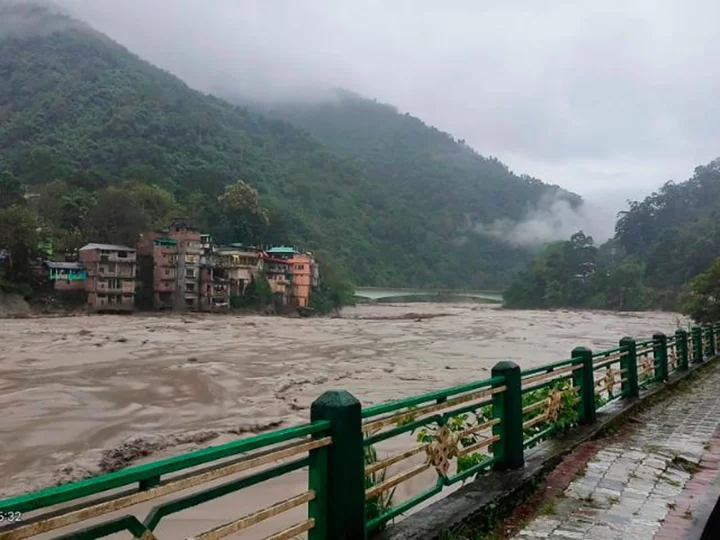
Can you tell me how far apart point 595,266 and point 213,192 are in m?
57.2

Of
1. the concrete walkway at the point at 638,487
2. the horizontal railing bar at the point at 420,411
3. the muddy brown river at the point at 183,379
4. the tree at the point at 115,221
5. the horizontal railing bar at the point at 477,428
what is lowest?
the muddy brown river at the point at 183,379

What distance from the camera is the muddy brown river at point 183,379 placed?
9875 millimetres

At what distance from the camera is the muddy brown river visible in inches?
389

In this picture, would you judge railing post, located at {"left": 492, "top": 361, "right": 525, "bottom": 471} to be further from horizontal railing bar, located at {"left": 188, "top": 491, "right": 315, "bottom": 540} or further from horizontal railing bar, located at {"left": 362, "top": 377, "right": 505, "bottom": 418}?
horizontal railing bar, located at {"left": 188, "top": 491, "right": 315, "bottom": 540}

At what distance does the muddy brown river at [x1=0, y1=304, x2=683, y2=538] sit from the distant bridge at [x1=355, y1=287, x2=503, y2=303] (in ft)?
170

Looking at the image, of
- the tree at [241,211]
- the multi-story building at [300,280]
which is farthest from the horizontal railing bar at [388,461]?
the tree at [241,211]

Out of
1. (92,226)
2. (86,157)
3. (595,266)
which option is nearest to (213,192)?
(86,157)

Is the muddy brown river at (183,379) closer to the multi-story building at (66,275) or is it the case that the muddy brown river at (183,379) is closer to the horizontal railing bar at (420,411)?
the horizontal railing bar at (420,411)

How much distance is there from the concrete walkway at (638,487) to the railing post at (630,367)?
0.93m

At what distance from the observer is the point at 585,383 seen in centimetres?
661

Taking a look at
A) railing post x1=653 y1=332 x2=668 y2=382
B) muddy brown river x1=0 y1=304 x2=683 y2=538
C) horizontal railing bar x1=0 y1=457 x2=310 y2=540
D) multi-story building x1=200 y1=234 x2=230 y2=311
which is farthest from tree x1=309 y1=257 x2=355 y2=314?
horizontal railing bar x1=0 y1=457 x2=310 y2=540

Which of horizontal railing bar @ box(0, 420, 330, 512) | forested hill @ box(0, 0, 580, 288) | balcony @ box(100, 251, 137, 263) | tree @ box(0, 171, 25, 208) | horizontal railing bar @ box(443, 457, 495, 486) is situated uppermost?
forested hill @ box(0, 0, 580, 288)

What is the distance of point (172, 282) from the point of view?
52125 mm

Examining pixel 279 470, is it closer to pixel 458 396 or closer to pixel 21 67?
pixel 458 396
